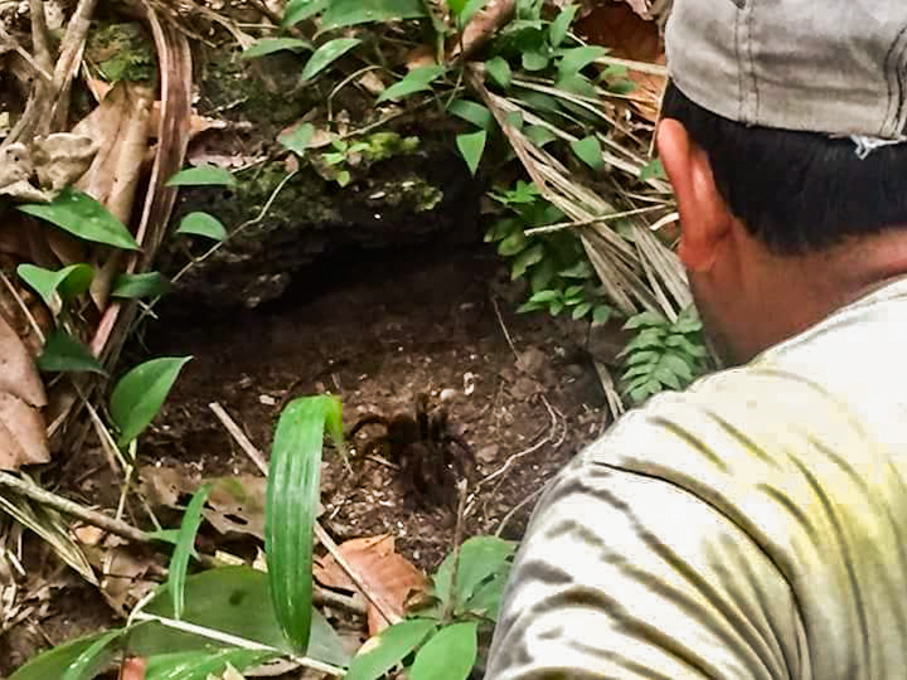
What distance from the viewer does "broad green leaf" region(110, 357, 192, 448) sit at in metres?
1.71

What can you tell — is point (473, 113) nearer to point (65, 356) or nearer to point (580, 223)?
point (580, 223)

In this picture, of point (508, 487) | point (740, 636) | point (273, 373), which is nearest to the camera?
point (740, 636)

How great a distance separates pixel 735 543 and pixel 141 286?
3.95ft

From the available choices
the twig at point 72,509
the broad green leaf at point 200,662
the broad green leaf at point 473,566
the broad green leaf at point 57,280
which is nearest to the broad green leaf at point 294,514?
the broad green leaf at point 200,662

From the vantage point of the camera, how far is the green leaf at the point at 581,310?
1.88 meters

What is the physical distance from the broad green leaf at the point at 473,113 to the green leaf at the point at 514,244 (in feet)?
0.49

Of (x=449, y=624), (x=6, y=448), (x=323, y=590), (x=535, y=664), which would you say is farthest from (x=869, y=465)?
(x=6, y=448)

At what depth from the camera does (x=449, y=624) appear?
1483 mm

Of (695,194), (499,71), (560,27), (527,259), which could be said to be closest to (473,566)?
(527,259)

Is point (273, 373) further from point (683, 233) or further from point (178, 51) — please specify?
point (683, 233)

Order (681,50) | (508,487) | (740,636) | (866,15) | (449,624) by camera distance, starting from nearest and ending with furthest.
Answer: (740,636) < (866,15) < (681,50) < (449,624) < (508,487)

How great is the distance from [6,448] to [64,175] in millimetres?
361

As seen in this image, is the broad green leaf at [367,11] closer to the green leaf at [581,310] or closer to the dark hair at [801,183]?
the green leaf at [581,310]

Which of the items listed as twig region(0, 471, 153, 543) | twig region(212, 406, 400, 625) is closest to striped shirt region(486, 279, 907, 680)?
twig region(212, 406, 400, 625)
